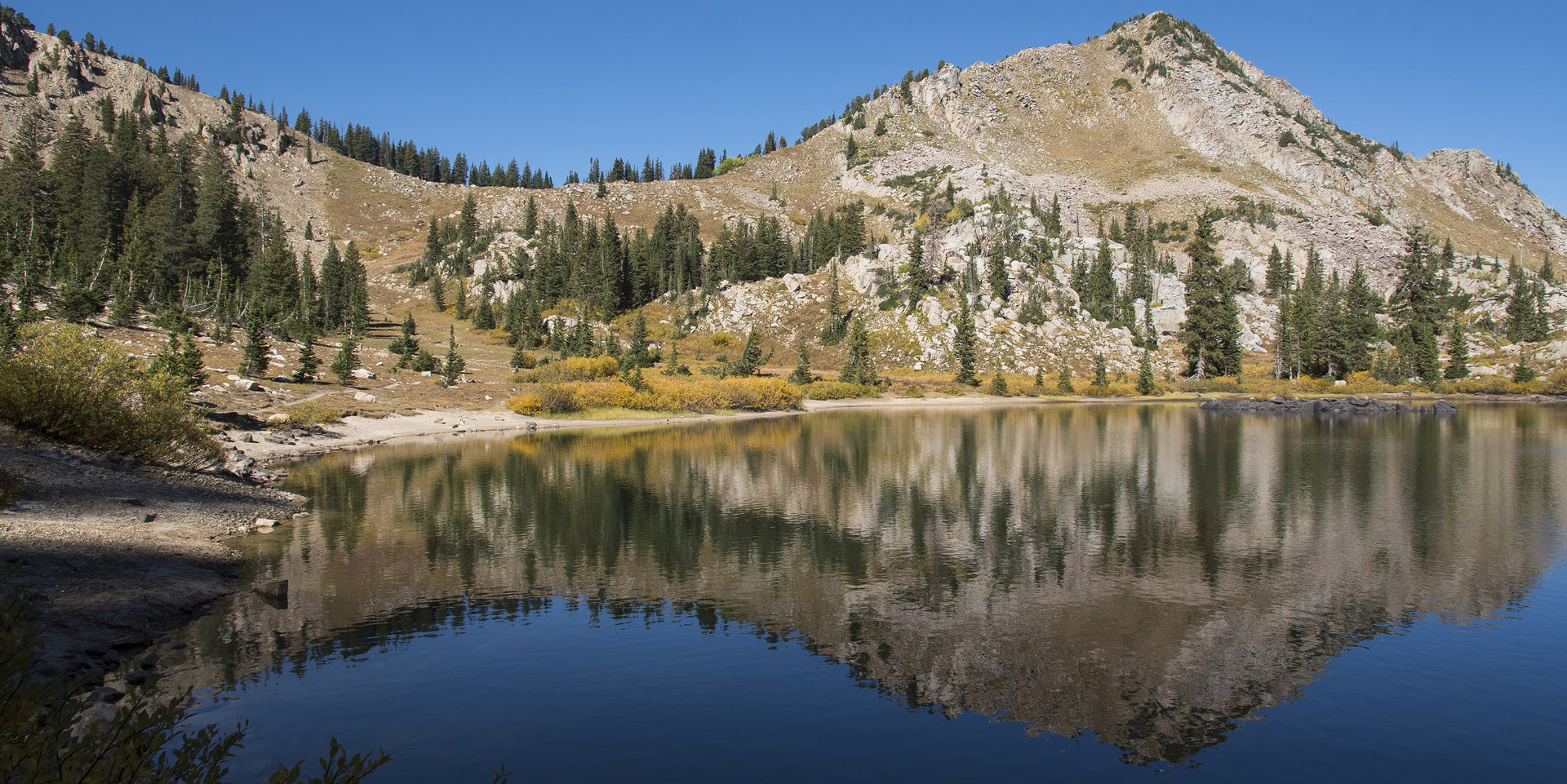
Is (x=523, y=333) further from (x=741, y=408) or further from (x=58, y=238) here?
(x=58, y=238)

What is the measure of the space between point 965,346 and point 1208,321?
37232 millimetres

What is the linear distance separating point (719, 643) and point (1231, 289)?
540 feet

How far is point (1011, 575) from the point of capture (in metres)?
21.4

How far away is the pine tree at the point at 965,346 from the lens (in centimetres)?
11625

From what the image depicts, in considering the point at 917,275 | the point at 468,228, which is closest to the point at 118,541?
the point at 917,275

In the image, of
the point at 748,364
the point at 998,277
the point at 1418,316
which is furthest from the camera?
the point at 998,277

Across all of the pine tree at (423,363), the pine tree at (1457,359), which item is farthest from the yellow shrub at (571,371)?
the pine tree at (1457,359)

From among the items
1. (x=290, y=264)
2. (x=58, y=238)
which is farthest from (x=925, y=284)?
(x=58, y=238)

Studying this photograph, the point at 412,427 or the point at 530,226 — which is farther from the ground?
the point at 530,226

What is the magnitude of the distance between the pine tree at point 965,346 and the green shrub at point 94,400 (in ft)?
324

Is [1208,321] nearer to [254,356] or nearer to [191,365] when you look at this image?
[254,356]

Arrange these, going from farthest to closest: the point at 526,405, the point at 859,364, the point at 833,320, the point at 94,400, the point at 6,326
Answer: the point at 833,320, the point at 859,364, the point at 526,405, the point at 6,326, the point at 94,400

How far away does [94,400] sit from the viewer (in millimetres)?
28344

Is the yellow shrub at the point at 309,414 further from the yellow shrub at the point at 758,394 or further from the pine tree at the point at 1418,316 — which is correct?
the pine tree at the point at 1418,316
